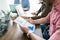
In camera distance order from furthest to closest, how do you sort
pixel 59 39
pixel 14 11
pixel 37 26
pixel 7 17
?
pixel 14 11 < pixel 7 17 < pixel 37 26 < pixel 59 39

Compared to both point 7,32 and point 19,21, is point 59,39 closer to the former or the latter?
point 19,21

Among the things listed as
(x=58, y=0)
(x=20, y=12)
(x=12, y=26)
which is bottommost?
(x=12, y=26)

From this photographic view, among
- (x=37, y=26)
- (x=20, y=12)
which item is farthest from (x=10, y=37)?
(x=20, y=12)

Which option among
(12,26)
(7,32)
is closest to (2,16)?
(12,26)

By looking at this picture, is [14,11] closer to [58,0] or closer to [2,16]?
[2,16]

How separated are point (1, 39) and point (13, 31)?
21 centimetres

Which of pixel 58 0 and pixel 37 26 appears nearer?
pixel 58 0

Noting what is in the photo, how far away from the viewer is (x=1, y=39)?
111 centimetres

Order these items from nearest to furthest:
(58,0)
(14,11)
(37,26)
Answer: (58,0) → (37,26) → (14,11)

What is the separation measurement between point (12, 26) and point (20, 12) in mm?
251

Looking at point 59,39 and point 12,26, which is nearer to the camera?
point 59,39

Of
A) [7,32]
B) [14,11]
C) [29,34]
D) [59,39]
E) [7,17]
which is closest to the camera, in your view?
[59,39]

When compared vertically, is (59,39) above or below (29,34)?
above

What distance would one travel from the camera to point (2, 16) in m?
1.51
